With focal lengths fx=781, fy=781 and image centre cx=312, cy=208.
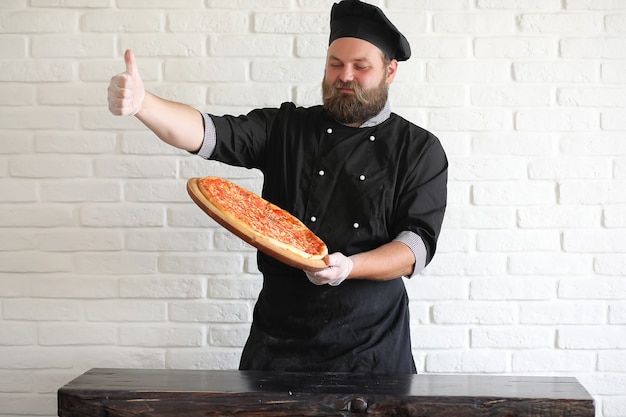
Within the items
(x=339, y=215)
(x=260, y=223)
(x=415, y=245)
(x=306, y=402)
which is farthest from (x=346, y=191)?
(x=306, y=402)

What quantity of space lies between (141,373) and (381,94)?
1.08 meters

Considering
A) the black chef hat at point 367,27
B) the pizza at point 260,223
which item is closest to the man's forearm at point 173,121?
the pizza at point 260,223

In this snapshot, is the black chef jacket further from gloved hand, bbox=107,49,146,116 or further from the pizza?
gloved hand, bbox=107,49,146,116

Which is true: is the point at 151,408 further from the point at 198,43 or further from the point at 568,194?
the point at 568,194

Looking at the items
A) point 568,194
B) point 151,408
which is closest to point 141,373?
point 151,408

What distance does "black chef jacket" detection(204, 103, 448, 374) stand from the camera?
7.47 ft

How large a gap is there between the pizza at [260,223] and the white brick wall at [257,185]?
63cm

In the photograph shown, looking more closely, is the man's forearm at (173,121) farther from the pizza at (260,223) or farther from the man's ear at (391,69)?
the man's ear at (391,69)

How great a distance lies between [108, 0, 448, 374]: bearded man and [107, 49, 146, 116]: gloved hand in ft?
0.54

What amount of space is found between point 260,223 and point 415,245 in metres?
0.48

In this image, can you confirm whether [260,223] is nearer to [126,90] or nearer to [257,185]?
[126,90]

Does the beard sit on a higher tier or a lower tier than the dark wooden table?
higher

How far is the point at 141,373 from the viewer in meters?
2.09

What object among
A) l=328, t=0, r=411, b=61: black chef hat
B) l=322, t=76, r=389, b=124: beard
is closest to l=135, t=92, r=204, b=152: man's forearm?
l=322, t=76, r=389, b=124: beard
